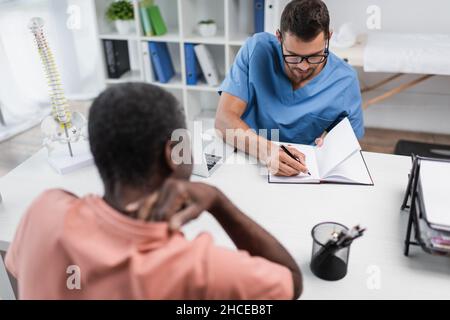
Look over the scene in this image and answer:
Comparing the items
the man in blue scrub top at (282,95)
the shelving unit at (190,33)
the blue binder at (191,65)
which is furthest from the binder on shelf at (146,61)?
the man in blue scrub top at (282,95)

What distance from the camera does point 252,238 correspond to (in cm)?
79

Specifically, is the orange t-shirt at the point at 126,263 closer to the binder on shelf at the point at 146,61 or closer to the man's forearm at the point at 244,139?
the man's forearm at the point at 244,139

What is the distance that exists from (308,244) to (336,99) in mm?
709

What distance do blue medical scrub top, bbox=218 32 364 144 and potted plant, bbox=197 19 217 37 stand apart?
Answer: 1184 millimetres

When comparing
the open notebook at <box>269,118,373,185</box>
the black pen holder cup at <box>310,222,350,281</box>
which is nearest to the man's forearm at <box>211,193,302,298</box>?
the black pen holder cup at <box>310,222,350,281</box>

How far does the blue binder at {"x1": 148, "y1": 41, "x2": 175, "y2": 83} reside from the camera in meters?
2.74

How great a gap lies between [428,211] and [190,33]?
2.17 metres

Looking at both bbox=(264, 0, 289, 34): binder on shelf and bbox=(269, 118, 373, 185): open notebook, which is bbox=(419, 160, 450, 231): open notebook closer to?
bbox=(269, 118, 373, 185): open notebook

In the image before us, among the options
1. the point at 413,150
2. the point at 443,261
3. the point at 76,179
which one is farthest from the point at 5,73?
the point at 443,261

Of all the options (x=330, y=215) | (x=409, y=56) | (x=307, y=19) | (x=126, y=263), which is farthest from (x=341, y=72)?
(x=126, y=263)

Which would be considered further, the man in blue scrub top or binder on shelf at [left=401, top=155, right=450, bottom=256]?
the man in blue scrub top

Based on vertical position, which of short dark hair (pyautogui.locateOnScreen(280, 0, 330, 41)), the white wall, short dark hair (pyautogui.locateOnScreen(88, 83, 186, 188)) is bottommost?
the white wall

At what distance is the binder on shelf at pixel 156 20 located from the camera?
2674 mm
